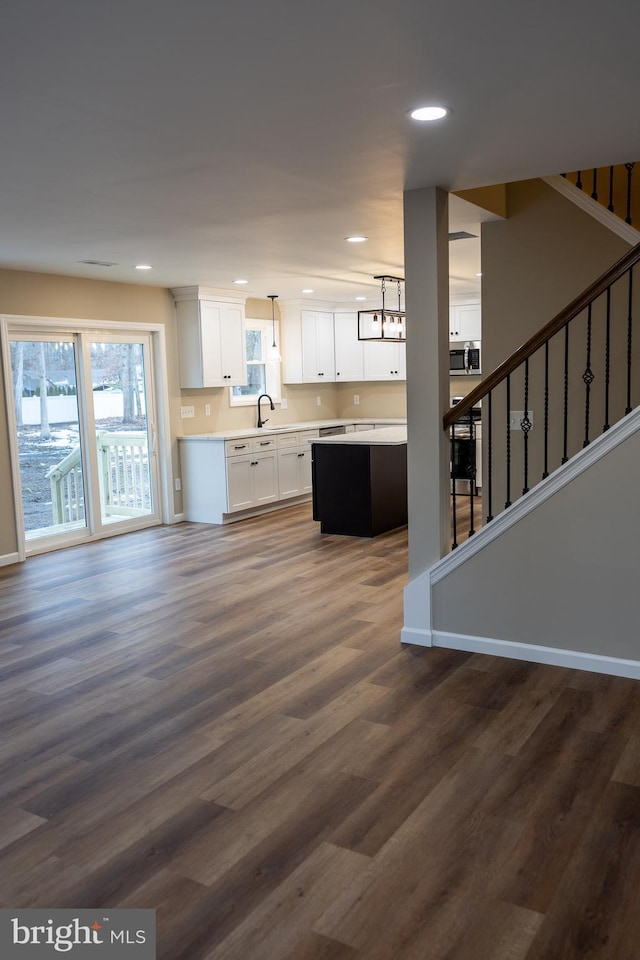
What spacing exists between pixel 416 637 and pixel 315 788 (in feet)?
5.07

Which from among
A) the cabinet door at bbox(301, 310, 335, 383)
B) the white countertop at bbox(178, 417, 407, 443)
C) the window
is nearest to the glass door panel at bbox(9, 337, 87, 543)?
the white countertop at bbox(178, 417, 407, 443)

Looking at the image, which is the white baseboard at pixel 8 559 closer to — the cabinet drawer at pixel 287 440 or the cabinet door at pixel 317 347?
the cabinet drawer at pixel 287 440

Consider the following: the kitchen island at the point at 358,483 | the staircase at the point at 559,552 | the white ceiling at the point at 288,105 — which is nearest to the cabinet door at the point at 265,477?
the kitchen island at the point at 358,483

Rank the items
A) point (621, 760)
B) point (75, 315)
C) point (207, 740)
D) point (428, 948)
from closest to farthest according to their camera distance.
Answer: point (428, 948) < point (621, 760) < point (207, 740) < point (75, 315)

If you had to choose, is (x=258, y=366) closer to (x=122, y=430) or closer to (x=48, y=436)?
(x=122, y=430)

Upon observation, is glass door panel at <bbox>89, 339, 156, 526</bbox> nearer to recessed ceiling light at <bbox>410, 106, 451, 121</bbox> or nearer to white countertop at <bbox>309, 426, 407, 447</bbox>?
white countertop at <bbox>309, 426, 407, 447</bbox>

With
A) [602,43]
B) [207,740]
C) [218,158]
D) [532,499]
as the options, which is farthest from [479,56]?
[207,740]

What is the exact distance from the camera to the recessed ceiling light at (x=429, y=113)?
2742 mm

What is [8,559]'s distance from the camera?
639 cm

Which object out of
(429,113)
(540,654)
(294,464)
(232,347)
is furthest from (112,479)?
(429,113)

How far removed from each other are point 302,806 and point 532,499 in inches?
75.1

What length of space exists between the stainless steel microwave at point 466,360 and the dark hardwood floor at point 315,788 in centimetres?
479

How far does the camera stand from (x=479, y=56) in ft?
7.57

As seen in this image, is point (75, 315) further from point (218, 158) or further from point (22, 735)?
point (22, 735)
